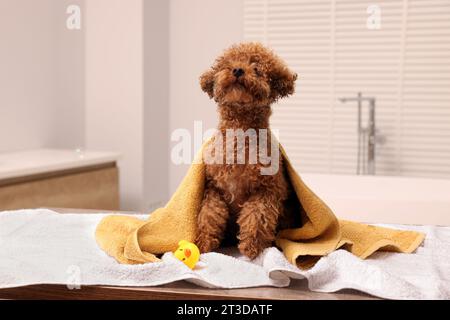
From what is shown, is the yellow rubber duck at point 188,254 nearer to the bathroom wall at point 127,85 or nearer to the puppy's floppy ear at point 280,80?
the puppy's floppy ear at point 280,80

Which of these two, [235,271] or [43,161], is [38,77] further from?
[235,271]

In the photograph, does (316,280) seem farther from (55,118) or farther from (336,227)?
(55,118)

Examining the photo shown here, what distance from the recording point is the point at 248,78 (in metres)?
0.88

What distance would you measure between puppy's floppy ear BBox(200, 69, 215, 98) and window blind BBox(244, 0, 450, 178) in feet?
6.50

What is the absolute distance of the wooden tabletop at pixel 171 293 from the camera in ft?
2.65

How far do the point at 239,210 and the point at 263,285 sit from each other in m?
0.17

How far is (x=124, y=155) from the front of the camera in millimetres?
3025

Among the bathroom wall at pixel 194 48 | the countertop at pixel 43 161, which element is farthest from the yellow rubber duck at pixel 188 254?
the bathroom wall at pixel 194 48

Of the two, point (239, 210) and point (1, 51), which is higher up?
point (1, 51)

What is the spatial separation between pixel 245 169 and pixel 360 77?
2.02 meters

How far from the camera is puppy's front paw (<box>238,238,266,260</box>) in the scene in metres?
0.94

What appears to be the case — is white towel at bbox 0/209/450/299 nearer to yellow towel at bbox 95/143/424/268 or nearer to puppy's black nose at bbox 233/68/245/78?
yellow towel at bbox 95/143/424/268
